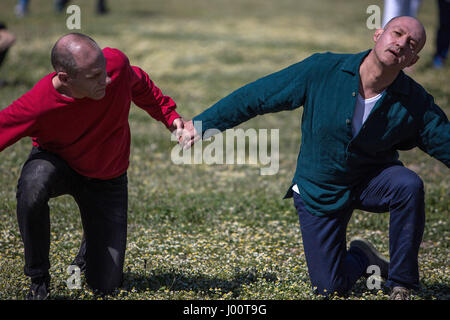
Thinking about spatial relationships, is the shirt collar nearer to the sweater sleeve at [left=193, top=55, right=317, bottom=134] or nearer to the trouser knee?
the sweater sleeve at [left=193, top=55, right=317, bottom=134]

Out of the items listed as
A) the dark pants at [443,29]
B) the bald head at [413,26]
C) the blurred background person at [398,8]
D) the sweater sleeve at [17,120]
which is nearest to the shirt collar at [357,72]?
the bald head at [413,26]

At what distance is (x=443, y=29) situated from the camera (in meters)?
17.5

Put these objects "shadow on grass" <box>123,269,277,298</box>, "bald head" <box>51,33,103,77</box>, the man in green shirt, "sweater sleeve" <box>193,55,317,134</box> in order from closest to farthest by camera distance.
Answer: "bald head" <box>51,33,103,77</box>
the man in green shirt
"sweater sleeve" <box>193,55,317,134</box>
"shadow on grass" <box>123,269,277,298</box>

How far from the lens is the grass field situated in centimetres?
556

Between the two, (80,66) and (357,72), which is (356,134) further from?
(80,66)

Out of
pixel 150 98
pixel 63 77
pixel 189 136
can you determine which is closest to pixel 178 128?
pixel 189 136

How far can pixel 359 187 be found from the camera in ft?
17.6

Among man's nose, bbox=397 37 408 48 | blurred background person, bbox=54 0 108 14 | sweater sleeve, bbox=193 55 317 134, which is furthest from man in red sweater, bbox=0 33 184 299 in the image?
blurred background person, bbox=54 0 108 14

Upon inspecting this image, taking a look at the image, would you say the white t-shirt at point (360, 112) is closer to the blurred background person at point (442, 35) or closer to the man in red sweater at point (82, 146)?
the man in red sweater at point (82, 146)

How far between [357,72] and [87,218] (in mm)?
2707

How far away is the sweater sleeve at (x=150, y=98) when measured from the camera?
17.8ft

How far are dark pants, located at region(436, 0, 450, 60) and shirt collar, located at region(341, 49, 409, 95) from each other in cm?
1333
